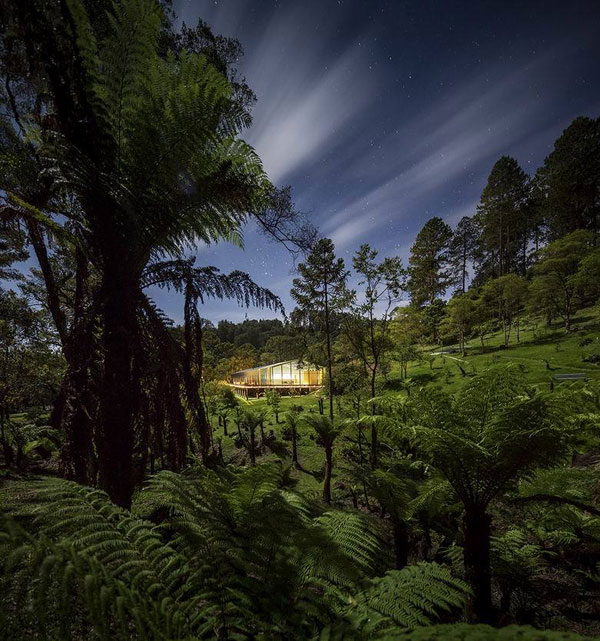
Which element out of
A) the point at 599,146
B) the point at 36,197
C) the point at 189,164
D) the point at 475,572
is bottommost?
the point at 475,572

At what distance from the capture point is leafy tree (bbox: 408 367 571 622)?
236 centimetres

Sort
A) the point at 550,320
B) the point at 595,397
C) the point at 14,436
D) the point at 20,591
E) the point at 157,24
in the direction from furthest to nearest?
the point at 550,320 → the point at 14,436 → the point at 595,397 → the point at 157,24 → the point at 20,591

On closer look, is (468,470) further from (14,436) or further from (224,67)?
(14,436)

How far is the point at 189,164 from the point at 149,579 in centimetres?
226

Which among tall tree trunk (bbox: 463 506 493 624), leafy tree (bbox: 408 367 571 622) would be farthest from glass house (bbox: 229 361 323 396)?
tall tree trunk (bbox: 463 506 493 624)

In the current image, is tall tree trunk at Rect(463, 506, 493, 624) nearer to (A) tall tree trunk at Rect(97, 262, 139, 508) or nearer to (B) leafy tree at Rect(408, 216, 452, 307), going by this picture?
(A) tall tree trunk at Rect(97, 262, 139, 508)

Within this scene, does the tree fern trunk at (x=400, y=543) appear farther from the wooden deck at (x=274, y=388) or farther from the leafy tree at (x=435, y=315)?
the leafy tree at (x=435, y=315)

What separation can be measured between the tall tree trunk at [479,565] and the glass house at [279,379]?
2485 cm

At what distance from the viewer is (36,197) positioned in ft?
9.29

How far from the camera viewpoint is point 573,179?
26750 millimetres

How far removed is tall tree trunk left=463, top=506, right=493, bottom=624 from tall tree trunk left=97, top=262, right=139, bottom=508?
9.43ft

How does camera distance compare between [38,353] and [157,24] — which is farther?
[38,353]

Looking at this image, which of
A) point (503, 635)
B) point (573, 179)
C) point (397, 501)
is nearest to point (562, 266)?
point (573, 179)

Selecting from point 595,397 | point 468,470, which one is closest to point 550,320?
point 595,397
